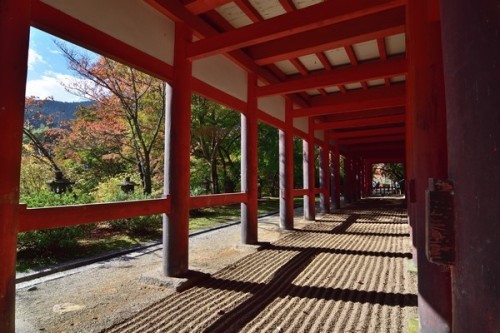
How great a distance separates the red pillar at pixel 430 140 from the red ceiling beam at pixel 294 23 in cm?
82

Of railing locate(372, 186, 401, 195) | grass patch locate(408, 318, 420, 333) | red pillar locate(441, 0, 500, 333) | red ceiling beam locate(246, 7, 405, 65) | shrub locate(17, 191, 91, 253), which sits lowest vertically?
grass patch locate(408, 318, 420, 333)

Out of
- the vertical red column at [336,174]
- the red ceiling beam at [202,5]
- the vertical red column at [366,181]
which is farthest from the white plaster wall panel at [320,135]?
the vertical red column at [366,181]

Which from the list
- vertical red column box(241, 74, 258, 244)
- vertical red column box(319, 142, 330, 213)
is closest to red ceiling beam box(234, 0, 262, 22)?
vertical red column box(241, 74, 258, 244)

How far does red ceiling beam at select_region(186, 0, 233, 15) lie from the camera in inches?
166

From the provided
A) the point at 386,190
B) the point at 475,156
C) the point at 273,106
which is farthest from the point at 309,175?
the point at 386,190

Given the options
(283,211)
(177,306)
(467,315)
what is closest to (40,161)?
(283,211)

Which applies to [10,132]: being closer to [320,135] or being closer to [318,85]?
[318,85]

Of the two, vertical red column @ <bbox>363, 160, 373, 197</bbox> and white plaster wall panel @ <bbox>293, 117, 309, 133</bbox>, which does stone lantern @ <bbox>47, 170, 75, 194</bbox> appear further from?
vertical red column @ <bbox>363, 160, 373, 197</bbox>

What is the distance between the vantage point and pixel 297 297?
3.56m

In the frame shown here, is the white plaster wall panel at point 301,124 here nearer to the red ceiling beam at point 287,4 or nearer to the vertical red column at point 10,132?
the red ceiling beam at point 287,4

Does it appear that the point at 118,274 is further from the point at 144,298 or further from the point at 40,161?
the point at 40,161

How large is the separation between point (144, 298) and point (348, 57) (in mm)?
5662

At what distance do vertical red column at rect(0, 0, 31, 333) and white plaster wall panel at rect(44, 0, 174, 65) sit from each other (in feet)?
1.96

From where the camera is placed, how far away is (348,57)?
6305 millimetres
